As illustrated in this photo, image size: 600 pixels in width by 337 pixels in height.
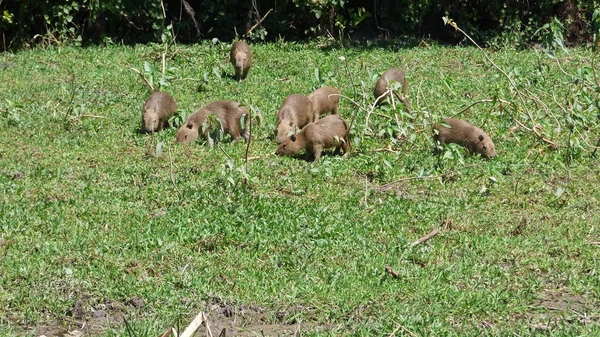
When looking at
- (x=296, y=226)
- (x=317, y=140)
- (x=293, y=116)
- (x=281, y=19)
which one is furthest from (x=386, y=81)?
(x=281, y=19)

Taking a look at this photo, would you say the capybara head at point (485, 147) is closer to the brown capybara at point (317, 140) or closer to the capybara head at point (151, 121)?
the brown capybara at point (317, 140)

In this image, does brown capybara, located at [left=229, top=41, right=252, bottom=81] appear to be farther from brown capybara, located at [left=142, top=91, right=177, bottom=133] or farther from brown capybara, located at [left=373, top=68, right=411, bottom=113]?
brown capybara, located at [left=142, top=91, right=177, bottom=133]

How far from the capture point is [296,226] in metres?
6.93

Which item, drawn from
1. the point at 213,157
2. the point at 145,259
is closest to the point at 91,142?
the point at 213,157

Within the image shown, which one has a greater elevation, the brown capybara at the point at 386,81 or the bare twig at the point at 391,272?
the brown capybara at the point at 386,81

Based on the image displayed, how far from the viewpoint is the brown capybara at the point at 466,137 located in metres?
8.77

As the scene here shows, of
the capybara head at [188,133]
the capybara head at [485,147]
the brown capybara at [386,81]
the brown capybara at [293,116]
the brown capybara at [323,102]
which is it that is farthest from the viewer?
the brown capybara at [386,81]

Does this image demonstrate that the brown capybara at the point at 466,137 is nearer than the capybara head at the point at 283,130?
Yes

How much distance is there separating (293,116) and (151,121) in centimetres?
143

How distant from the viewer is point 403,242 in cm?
667

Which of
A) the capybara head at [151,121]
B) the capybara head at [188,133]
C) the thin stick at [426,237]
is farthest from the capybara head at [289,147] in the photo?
the thin stick at [426,237]

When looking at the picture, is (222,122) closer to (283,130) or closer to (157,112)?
(283,130)

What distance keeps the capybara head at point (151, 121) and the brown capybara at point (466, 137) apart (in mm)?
2793

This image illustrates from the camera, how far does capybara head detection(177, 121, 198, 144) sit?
932cm
